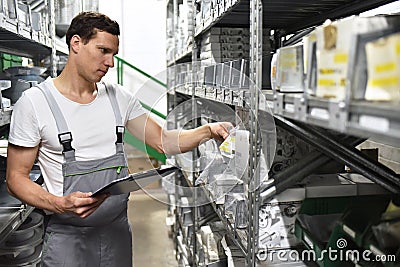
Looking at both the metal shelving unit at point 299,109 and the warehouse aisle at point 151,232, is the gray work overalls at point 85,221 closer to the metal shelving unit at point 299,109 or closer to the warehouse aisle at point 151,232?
the metal shelving unit at point 299,109

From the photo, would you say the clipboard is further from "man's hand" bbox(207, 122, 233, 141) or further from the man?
"man's hand" bbox(207, 122, 233, 141)

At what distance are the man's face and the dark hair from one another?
20 mm

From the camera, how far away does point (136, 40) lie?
729cm

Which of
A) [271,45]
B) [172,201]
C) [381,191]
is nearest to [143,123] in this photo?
[271,45]

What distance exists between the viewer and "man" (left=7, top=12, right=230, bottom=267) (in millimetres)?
2000

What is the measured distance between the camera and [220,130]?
2.21 meters

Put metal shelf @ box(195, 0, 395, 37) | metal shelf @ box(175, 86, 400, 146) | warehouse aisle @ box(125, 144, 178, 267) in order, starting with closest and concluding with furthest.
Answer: metal shelf @ box(175, 86, 400, 146) < metal shelf @ box(195, 0, 395, 37) < warehouse aisle @ box(125, 144, 178, 267)

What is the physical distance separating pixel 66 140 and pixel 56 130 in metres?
0.06

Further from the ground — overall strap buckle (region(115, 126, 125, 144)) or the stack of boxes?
the stack of boxes

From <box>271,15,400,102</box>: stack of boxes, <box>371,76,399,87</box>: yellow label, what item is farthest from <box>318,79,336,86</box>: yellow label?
<box>371,76,399,87</box>: yellow label

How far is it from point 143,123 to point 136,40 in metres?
5.15

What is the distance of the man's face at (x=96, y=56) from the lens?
208cm

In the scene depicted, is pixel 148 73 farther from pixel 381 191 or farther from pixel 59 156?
pixel 381 191

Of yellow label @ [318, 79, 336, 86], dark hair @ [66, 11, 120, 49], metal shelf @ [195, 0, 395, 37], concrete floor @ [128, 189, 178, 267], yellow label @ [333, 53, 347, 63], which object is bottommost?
concrete floor @ [128, 189, 178, 267]
